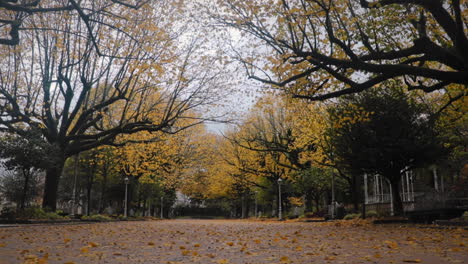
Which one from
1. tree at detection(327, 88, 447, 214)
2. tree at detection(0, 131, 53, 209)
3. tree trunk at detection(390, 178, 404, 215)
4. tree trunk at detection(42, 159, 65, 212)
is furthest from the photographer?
tree trunk at detection(42, 159, 65, 212)

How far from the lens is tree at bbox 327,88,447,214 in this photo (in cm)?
1703

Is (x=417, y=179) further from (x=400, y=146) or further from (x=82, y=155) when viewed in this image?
(x=82, y=155)

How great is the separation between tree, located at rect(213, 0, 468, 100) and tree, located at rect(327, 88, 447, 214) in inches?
155

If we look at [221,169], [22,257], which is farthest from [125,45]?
[221,169]

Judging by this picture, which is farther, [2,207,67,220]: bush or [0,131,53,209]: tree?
[0,131,53,209]: tree

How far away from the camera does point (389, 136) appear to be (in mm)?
17578

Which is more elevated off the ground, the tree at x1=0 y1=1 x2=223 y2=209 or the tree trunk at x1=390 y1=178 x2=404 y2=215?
the tree at x1=0 y1=1 x2=223 y2=209

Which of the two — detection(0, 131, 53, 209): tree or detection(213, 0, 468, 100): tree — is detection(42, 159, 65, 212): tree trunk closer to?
detection(0, 131, 53, 209): tree

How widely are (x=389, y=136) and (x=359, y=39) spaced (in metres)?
7.18

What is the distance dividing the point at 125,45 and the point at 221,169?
2980 centimetres

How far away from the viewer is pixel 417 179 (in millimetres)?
31109

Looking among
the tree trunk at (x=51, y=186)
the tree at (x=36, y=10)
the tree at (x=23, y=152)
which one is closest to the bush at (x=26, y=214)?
the tree at (x=23, y=152)

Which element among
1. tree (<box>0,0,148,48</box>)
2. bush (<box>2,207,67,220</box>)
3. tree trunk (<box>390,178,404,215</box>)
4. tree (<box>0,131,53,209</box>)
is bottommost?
bush (<box>2,207,67,220</box>)

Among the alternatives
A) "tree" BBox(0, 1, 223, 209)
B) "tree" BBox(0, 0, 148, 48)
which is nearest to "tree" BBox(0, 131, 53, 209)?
"tree" BBox(0, 1, 223, 209)
